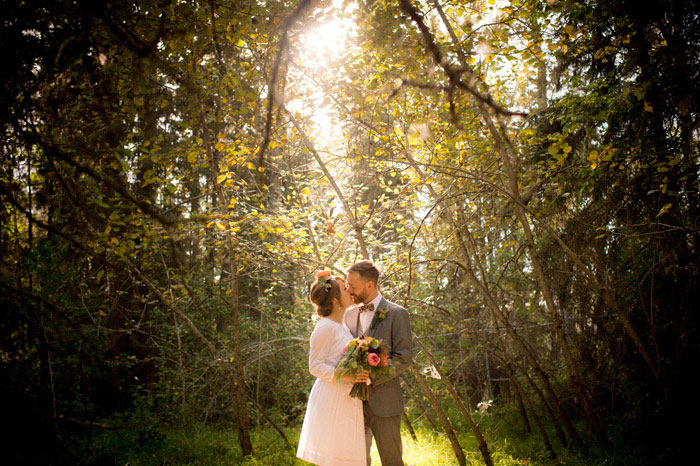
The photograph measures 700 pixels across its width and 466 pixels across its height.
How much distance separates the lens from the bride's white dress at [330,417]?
3186 millimetres

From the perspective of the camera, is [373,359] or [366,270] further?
[366,270]

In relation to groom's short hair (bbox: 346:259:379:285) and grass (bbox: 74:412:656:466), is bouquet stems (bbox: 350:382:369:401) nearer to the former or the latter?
groom's short hair (bbox: 346:259:379:285)

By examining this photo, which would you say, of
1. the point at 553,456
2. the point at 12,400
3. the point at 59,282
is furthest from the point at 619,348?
the point at 59,282

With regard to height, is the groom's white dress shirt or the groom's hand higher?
the groom's white dress shirt

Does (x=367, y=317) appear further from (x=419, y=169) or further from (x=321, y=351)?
(x=419, y=169)

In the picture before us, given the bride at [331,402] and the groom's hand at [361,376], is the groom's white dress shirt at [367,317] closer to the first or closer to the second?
the bride at [331,402]

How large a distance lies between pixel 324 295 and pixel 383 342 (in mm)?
587

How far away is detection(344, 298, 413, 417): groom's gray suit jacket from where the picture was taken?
3.27 meters

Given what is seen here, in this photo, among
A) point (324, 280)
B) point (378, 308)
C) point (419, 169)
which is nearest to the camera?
point (378, 308)

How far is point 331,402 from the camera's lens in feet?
10.9

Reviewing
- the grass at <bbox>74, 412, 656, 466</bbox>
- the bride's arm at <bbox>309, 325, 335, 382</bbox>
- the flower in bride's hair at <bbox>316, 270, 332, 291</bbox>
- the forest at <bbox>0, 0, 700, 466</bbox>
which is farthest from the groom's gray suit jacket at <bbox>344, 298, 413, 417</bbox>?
the grass at <bbox>74, 412, 656, 466</bbox>

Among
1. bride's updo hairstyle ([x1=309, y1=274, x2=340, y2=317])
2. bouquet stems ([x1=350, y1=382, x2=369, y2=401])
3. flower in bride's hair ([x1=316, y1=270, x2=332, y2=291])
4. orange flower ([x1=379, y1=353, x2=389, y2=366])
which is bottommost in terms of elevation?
bouquet stems ([x1=350, y1=382, x2=369, y2=401])

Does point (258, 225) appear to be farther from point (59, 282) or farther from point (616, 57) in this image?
point (616, 57)

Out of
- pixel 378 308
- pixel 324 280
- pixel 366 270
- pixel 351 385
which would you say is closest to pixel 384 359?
pixel 351 385
